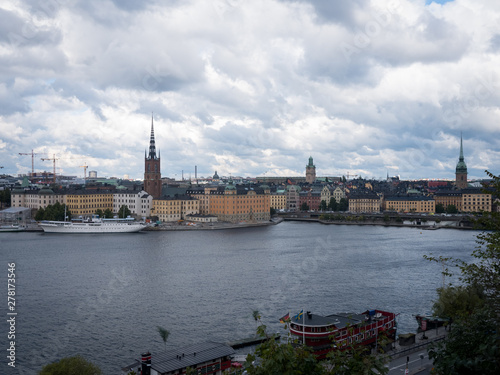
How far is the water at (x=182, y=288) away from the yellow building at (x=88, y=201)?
14.9 meters

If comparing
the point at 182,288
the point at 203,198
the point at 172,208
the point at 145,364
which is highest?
the point at 203,198

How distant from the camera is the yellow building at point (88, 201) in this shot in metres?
46.1

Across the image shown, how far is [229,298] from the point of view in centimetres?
1599

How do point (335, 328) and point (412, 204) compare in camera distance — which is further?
point (412, 204)

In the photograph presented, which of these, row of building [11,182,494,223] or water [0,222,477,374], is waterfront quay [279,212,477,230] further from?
water [0,222,477,374]

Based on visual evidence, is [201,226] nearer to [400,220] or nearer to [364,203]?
[400,220]

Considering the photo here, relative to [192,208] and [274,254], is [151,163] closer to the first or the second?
[192,208]

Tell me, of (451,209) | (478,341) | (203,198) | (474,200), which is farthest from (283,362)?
(474,200)

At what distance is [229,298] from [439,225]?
111 feet

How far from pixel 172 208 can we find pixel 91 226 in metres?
9.55

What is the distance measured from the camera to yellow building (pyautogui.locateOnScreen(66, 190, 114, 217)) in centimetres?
4612

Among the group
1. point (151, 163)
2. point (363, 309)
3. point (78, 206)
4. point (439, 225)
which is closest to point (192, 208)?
point (151, 163)

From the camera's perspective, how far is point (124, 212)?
144 feet

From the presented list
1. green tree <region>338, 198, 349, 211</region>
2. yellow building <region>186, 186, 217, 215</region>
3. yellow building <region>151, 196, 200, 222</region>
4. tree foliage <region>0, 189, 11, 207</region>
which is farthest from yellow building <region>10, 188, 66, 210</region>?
green tree <region>338, 198, 349, 211</region>
